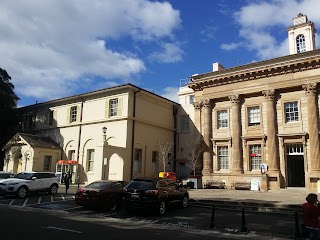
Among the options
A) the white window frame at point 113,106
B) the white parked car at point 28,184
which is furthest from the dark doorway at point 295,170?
the white parked car at point 28,184

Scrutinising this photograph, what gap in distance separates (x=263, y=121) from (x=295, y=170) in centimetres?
538

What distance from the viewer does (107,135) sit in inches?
→ 1190

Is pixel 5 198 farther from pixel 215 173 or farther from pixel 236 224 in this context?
pixel 215 173

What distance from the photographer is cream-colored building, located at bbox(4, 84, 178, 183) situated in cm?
2900

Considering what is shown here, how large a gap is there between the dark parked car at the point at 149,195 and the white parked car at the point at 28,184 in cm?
867

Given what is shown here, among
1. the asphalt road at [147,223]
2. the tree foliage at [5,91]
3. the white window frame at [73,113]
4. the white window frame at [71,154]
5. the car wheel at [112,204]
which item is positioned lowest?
the asphalt road at [147,223]

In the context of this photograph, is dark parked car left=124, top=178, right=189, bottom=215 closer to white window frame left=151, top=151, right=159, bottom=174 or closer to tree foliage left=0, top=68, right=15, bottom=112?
white window frame left=151, top=151, right=159, bottom=174

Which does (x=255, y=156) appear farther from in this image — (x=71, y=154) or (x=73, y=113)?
(x=73, y=113)

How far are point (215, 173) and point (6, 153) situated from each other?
22.6 metres

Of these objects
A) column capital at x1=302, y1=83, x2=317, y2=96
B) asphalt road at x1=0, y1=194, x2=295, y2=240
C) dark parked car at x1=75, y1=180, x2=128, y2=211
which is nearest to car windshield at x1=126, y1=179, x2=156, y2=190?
asphalt road at x1=0, y1=194, x2=295, y2=240

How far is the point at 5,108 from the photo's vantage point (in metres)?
35.8

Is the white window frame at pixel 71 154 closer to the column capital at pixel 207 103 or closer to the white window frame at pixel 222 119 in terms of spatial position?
the column capital at pixel 207 103

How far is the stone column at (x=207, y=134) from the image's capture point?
2962cm

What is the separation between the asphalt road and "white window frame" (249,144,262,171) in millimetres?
12693
